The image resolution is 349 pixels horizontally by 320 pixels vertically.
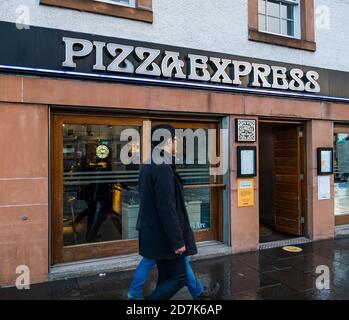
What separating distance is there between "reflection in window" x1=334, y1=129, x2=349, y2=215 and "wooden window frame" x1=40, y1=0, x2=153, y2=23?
15.2 ft

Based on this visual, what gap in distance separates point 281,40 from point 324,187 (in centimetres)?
292

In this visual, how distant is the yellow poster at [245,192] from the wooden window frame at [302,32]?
2.50 m

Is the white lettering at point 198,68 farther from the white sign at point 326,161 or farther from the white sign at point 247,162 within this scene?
the white sign at point 326,161

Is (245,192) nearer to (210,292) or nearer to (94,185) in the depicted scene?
(210,292)

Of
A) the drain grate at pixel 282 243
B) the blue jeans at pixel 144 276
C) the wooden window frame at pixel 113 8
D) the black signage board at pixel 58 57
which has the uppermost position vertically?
the wooden window frame at pixel 113 8

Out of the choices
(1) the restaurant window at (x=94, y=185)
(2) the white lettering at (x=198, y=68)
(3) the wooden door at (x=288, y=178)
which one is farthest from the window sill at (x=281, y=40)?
(1) the restaurant window at (x=94, y=185)

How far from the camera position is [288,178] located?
7.42 metres

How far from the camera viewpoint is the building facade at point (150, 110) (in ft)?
15.1

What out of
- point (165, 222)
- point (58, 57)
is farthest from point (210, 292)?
point (58, 57)

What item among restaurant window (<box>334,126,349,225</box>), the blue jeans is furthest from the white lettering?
restaurant window (<box>334,126,349,225</box>)

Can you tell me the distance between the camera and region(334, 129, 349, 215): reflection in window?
7.54 meters

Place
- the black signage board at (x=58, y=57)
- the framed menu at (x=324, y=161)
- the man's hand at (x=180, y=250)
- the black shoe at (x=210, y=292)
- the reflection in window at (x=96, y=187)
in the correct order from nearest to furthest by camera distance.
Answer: the man's hand at (x=180, y=250)
the black shoe at (x=210, y=292)
the black signage board at (x=58, y=57)
the reflection in window at (x=96, y=187)
the framed menu at (x=324, y=161)

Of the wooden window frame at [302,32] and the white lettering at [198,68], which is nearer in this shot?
the white lettering at [198,68]
